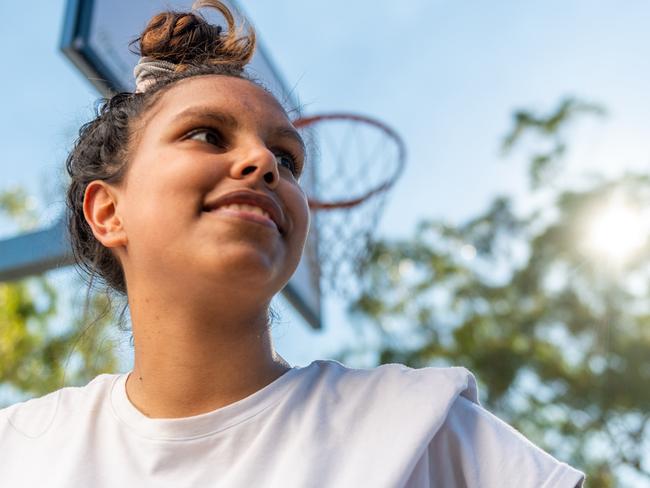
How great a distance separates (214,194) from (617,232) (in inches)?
533

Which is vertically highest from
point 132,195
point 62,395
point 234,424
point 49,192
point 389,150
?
point 132,195

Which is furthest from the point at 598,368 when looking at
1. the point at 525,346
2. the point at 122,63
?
the point at 122,63

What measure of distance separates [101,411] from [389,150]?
3357 mm

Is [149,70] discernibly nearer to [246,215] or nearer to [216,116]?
[216,116]

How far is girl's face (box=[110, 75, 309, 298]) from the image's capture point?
4.24ft

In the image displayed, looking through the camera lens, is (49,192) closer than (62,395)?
No

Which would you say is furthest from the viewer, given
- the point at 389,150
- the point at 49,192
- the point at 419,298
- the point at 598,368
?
the point at 419,298

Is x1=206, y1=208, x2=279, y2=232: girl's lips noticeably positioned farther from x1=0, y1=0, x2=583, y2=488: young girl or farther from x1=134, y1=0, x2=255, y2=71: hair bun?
x1=134, y1=0, x2=255, y2=71: hair bun

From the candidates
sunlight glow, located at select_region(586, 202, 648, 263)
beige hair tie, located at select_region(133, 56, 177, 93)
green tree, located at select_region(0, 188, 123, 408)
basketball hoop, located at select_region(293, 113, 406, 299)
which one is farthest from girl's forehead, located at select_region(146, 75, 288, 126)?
sunlight glow, located at select_region(586, 202, 648, 263)

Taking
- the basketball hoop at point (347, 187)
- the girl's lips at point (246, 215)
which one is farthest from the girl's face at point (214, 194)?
the basketball hoop at point (347, 187)

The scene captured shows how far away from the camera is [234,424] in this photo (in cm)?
129

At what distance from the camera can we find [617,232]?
13.7m

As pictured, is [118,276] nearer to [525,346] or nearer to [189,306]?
[189,306]

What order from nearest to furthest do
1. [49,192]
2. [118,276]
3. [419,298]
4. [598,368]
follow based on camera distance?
[118,276], [49,192], [598,368], [419,298]
